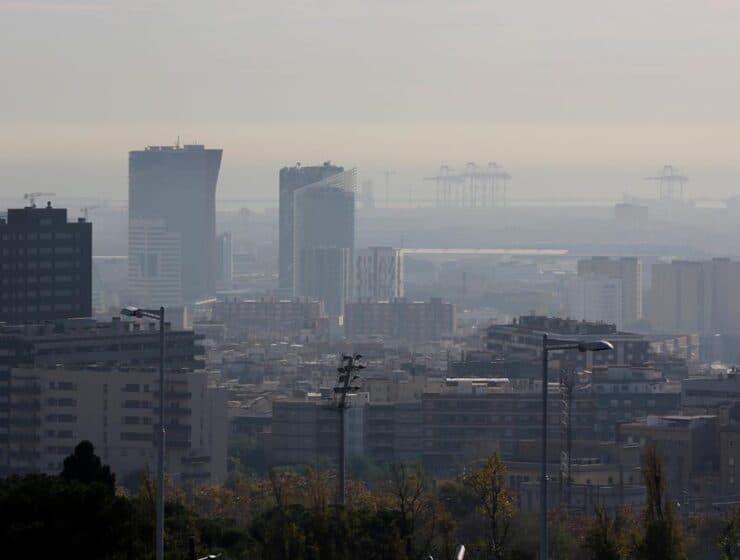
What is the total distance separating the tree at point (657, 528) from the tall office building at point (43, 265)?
6896 centimetres

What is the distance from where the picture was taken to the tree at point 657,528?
99.4 ft

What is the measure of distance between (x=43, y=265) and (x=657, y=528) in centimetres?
7115

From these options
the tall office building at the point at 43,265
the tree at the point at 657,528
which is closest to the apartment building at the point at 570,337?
the tall office building at the point at 43,265

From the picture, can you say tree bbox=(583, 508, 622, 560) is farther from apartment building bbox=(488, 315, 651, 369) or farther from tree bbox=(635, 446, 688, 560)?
apartment building bbox=(488, 315, 651, 369)

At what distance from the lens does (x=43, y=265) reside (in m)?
99.3

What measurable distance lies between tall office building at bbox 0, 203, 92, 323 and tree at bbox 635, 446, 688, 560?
69.0 m

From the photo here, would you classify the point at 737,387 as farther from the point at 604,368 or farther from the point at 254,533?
the point at 254,533

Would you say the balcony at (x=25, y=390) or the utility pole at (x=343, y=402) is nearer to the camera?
the utility pole at (x=343, y=402)

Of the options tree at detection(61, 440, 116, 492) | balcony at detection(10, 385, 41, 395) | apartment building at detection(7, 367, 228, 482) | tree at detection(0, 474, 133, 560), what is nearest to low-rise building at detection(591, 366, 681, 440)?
apartment building at detection(7, 367, 228, 482)

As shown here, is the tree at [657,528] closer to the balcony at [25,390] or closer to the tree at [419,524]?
the tree at [419,524]

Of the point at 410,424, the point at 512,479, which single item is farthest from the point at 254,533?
the point at 410,424

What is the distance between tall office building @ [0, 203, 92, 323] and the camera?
3858 inches

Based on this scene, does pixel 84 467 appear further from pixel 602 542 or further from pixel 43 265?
pixel 43 265

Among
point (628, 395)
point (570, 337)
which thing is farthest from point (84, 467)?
point (570, 337)
